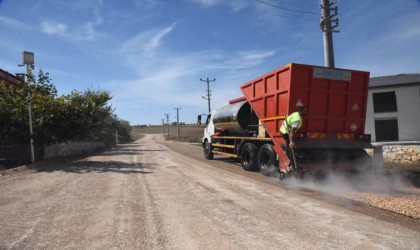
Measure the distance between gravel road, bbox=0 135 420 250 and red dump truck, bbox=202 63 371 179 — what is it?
5.02 ft

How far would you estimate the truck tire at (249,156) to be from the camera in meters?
12.3

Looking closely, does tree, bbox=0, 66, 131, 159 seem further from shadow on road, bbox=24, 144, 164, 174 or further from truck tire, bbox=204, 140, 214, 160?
truck tire, bbox=204, 140, 214, 160

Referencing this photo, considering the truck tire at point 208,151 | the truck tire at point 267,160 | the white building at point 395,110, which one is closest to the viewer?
the truck tire at point 267,160

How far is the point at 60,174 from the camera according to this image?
12.2 m

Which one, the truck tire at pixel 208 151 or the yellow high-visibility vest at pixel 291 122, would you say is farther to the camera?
the truck tire at pixel 208 151

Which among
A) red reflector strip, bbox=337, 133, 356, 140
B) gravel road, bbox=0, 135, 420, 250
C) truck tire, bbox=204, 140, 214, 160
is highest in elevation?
red reflector strip, bbox=337, 133, 356, 140

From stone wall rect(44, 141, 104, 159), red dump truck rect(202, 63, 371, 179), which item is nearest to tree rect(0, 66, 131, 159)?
stone wall rect(44, 141, 104, 159)

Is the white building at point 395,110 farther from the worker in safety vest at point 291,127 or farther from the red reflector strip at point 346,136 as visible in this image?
the worker in safety vest at point 291,127

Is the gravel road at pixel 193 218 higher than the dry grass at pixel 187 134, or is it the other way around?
the dry grass at pixel 187 134

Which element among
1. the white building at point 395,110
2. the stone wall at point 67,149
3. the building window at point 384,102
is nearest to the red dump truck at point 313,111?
the stone wall at point 67,149

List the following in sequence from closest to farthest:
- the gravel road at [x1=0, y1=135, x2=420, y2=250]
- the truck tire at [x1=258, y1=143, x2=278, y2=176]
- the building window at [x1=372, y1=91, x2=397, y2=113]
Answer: the gravel road at [x1=0, y1=135, x2=420, y2=250] < the truck tire at [x1=258, y1=143, x2=278, y2=176] < the building window at [x1=372, y1=91, x2=397, y2=113]

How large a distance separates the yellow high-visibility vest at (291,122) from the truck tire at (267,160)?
1.08 metres

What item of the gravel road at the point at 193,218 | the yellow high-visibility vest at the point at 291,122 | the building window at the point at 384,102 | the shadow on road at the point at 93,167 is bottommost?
the gravel road at the point at 193,218

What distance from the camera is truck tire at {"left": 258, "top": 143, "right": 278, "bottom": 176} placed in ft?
35.1
